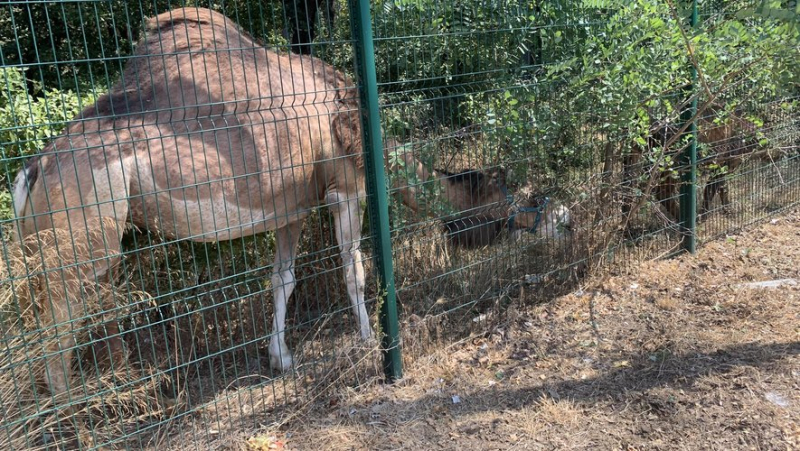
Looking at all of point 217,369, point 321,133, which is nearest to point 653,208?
point 321,133

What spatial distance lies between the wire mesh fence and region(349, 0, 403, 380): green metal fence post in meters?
0.01

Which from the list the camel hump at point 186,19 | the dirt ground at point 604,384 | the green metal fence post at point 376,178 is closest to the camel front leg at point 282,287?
the dirt ground at point 604,384

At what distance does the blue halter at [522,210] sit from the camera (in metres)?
5.02

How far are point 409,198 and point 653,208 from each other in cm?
230

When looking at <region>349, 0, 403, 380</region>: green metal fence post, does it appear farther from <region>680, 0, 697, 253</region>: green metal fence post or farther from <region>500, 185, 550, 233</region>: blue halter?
Result: <region>680, 0, 697, 253</region>: green metal fence post

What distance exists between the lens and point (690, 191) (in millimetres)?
6035

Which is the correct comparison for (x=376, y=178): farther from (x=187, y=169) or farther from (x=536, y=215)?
(x=536, y=215)

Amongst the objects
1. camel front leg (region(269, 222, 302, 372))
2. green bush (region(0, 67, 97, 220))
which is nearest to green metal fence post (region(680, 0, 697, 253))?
camel front leg (region(269, 222, 302, 372))

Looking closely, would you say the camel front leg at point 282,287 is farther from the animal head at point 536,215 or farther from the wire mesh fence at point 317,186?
the animal head at point 536,215

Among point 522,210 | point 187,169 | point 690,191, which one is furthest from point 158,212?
point 690,191

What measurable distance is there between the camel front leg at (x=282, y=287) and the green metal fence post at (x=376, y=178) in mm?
720

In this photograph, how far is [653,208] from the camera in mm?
5676

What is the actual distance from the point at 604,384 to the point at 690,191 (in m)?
2.77

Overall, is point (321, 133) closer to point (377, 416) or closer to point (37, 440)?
point (377, 416)
